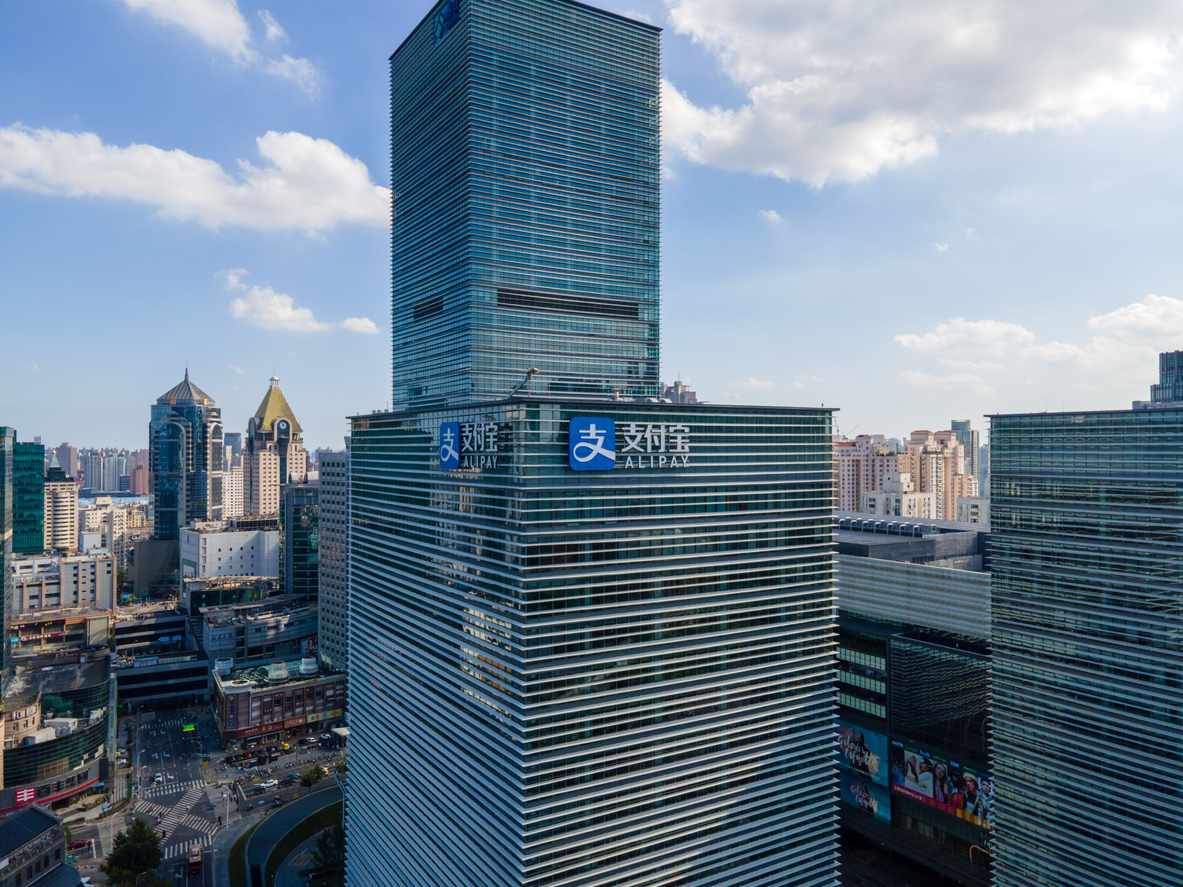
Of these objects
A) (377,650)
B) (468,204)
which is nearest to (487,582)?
(377,650)

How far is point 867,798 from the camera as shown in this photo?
16138 centimetres

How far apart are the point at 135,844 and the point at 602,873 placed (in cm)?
11160

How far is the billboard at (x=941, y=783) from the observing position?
13612 cm

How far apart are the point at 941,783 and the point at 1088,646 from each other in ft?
202

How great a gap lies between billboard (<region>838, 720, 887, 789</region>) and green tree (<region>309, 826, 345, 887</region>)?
111624 mm

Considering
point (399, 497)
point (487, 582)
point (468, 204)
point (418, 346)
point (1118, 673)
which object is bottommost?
point (1118, 673)

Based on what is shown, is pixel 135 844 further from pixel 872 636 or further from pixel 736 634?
pixel 872 636

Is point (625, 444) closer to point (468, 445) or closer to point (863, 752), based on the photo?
point (468, 445)

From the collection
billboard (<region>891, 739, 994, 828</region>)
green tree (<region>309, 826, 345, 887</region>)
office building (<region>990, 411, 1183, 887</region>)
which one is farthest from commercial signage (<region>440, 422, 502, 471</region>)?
billboard (<region>891, 739, 994, 828</region>)

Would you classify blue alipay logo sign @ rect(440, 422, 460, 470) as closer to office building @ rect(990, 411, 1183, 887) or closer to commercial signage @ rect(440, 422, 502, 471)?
commercial signage @ rect(440, 422, 502, 471)

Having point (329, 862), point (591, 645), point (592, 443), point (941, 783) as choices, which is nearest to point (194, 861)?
point (329, 862)

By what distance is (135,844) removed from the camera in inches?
5512

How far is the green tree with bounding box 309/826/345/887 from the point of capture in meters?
146

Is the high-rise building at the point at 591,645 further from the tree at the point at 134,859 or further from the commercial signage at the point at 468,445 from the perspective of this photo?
the tree at the point at 134,859
